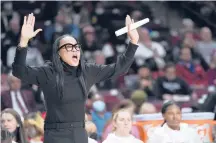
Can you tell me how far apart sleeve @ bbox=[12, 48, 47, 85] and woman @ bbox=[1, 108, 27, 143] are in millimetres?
2280

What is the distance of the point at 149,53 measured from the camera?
15641mm

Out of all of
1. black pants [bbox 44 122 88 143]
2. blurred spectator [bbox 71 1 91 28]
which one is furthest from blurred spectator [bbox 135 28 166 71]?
black pants [bbox 44 122 88 143]

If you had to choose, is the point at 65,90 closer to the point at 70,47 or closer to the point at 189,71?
the point at 70,47

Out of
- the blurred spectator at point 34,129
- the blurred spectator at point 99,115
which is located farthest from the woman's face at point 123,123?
the blurred spectator at point 99,115

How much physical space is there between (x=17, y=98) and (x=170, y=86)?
2572 mm

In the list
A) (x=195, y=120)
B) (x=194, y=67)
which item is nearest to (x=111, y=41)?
(x=194, y=67)

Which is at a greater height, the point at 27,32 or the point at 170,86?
the point at 170,86

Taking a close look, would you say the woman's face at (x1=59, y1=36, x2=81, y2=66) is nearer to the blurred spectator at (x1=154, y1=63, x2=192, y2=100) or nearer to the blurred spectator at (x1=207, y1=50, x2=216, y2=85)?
the blurred spectator at (x1=154, y1=63, x2=192, y2=100)

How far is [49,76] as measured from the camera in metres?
6.88

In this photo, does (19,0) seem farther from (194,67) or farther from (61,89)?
(61,89)

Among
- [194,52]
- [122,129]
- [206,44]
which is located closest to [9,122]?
[122,129]

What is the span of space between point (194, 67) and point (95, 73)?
8592 mm

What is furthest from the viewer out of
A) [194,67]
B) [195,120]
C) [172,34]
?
[172,34]

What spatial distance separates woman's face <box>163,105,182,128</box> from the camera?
8969mm
